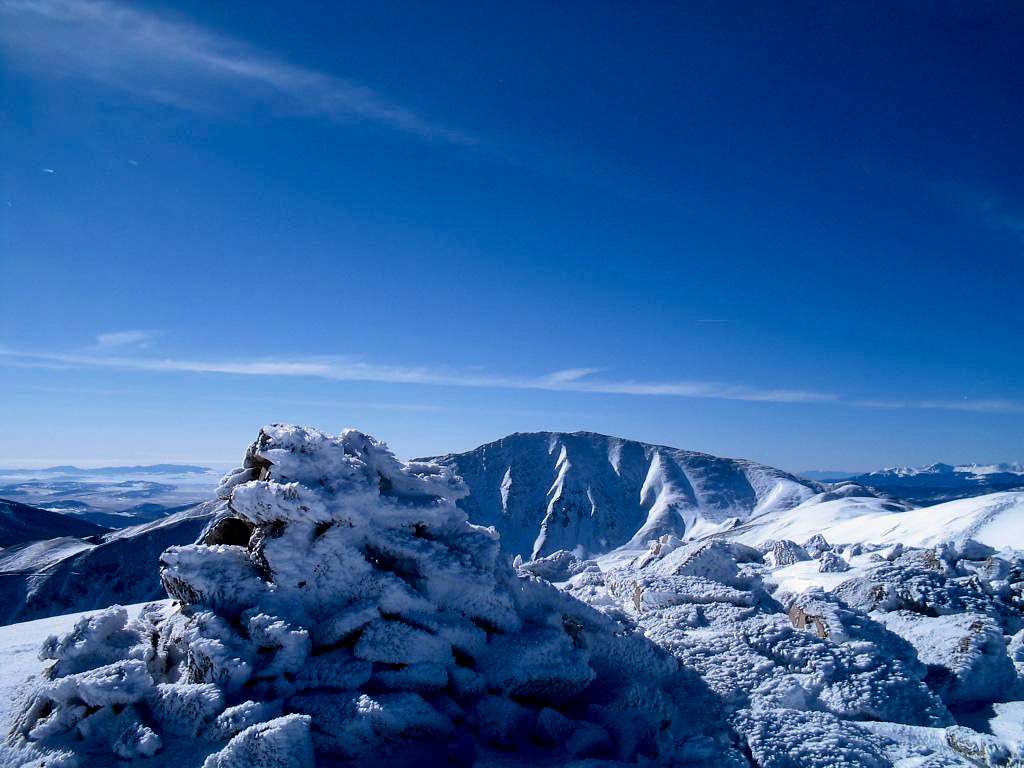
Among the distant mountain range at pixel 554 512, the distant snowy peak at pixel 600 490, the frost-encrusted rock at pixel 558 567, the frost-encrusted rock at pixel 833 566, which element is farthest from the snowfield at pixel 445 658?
the distant snowy peak at pixel 600 490

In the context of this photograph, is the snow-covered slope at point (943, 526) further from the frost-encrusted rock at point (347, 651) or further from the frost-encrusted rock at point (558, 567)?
the frost-encrusted rock at point (347, 651)

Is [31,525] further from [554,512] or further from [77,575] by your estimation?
[554,512]

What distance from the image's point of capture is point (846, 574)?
12578mm

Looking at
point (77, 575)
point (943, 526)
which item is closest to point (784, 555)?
point (943, 526)

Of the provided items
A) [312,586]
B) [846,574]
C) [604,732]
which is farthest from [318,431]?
[846,574]

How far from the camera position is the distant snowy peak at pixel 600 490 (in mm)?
92125

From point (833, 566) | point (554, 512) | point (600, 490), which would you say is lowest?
point (554, 512)

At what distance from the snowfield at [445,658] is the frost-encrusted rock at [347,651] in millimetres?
22

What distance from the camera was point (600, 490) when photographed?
100750 mm

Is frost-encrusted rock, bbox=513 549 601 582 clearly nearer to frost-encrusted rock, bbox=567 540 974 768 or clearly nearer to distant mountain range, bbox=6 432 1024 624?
frost-encrusted rock, bbox=567 540 974 768

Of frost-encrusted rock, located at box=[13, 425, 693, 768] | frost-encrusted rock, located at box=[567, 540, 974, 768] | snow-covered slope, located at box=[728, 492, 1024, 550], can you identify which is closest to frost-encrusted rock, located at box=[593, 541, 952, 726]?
frost-encrusted rock, located at box=[567, 540, 974, 768]

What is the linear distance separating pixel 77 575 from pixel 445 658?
63.2 metres

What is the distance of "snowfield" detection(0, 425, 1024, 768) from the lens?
5.25 m

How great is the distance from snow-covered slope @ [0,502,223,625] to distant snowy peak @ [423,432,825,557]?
130 feet
